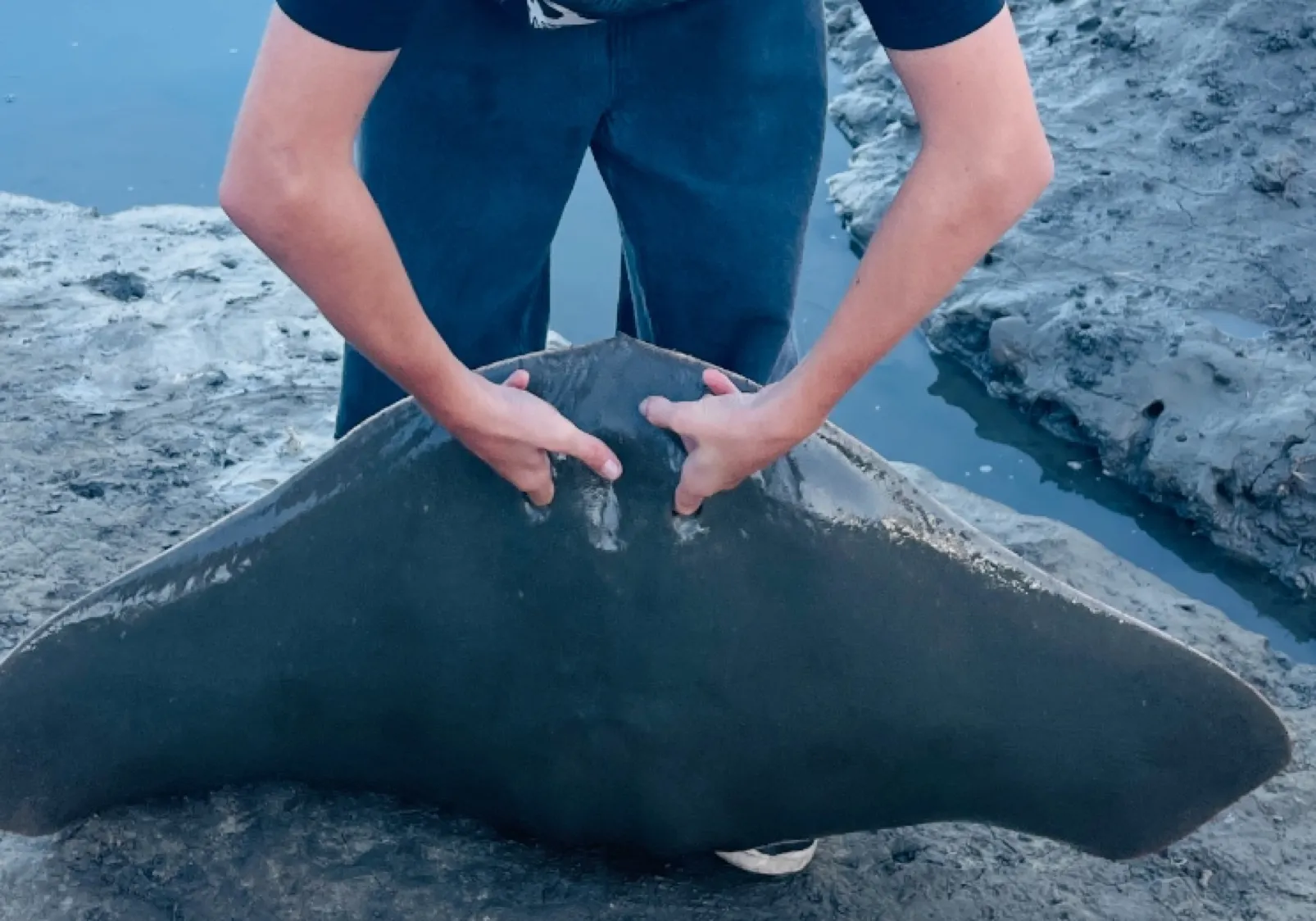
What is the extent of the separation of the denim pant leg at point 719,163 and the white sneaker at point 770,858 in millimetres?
771

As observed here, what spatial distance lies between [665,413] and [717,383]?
0.08 meters

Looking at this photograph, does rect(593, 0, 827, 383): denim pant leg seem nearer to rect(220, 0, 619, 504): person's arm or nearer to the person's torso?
the person's torso

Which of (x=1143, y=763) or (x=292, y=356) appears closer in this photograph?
(x=1143, y=763)

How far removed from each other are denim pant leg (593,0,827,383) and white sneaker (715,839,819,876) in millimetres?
771

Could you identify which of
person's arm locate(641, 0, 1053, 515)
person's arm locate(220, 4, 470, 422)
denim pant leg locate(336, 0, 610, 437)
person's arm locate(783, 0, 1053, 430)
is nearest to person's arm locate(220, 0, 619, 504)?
person's arm locate(220, 4, 470, 422)

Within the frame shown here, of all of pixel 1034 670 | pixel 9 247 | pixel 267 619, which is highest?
pixel 1034 670

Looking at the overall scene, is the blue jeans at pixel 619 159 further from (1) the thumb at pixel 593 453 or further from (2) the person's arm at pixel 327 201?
(1) the thumb at pixel 593 453

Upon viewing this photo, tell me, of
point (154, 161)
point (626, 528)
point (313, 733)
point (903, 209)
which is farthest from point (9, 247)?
point (903, 209)

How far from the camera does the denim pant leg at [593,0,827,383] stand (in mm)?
2031

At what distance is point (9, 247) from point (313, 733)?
284 cm

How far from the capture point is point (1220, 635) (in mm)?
3016

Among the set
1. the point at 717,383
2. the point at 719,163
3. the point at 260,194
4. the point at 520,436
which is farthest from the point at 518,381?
the point at 719,163

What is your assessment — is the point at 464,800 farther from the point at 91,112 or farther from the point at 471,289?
the point at 91,112

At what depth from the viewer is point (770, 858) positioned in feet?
7.04
